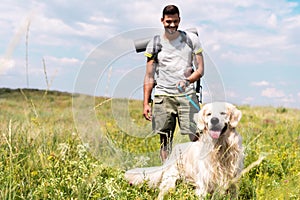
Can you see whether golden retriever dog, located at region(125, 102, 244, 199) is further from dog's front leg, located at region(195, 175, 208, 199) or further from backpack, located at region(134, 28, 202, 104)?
backpack, located at region(134, 28, 202, 104)

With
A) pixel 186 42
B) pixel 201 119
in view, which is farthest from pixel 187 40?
pixel 201 119

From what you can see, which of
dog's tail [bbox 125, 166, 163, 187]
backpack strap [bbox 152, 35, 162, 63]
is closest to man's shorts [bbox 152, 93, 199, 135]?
backpack strap [bbox 152, 35, 162, 63]

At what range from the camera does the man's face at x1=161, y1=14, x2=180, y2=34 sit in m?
5.34

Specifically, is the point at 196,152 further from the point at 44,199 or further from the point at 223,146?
the point at 44,199

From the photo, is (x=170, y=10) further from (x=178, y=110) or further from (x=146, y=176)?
(x=146, y=176)

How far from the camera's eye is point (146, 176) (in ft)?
15.5

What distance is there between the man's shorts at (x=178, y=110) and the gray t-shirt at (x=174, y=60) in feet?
0.48

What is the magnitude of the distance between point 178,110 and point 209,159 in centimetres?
113

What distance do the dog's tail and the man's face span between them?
1931 mm

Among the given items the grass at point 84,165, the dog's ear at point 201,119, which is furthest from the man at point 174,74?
the dog's ear at point 201,119

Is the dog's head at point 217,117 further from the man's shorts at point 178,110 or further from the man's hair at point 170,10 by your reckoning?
the man's hair at point 170,10

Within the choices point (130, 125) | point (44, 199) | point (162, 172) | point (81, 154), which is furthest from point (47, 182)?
point (130, 125)

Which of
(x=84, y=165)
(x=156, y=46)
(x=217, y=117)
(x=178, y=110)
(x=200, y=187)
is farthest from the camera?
(x=178, y=110)

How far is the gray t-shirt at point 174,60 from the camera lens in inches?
209
